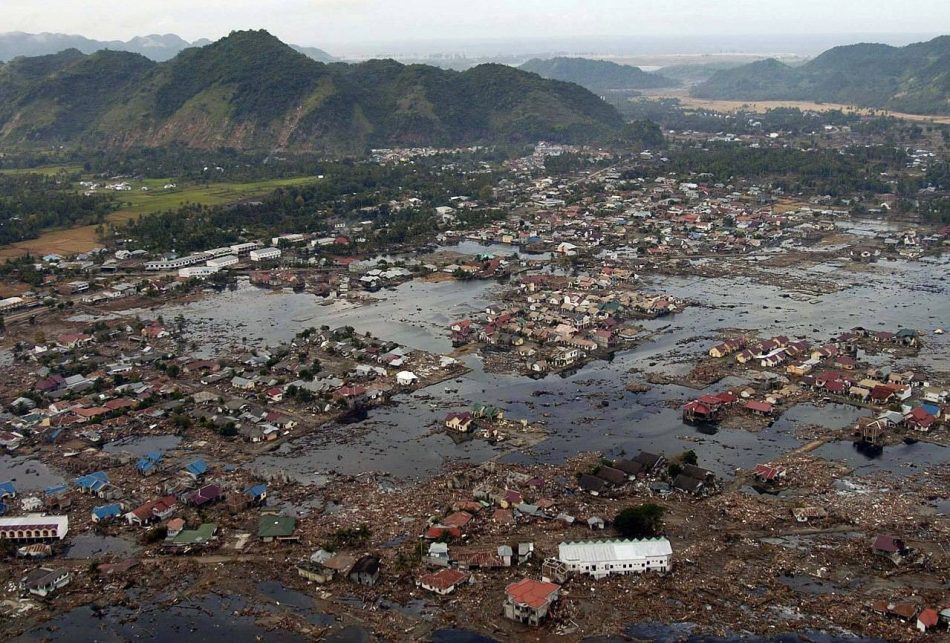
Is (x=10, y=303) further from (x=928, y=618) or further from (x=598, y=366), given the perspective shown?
(x=928, y=618)

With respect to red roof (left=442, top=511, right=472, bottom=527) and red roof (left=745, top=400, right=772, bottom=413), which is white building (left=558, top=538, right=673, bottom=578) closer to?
red roof (left=442, top=511, right=472, bottom=527)

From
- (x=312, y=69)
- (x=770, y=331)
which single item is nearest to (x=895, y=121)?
(x=312, y=69)

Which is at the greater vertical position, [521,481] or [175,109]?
[175,109]

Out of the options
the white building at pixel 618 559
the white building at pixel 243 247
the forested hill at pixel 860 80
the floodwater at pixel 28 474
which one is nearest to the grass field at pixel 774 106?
the forested hill at pixel 860 80

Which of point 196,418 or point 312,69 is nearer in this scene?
point 196,418

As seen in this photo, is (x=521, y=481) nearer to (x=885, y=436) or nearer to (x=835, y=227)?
(x=885, y=436)

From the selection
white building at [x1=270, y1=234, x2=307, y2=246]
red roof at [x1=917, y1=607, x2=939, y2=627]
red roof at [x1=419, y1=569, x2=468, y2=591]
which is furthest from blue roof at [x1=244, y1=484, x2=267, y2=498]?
white building at [x1=270, y1=234, x2=307, y2=246]

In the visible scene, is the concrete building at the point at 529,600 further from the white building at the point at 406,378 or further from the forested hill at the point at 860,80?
the forested hill at the point at 860,80
